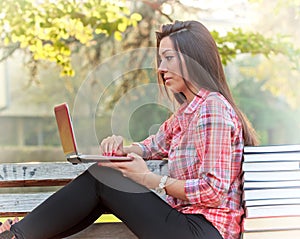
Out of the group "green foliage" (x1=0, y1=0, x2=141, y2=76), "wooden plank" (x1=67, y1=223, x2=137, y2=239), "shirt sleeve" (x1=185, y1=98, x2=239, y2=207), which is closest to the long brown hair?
"shirt sleeve" (x1=185, y1=98, x2=239, y2=207)

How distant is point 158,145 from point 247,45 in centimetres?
249

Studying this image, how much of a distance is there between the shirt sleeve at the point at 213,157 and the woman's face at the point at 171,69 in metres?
0.16

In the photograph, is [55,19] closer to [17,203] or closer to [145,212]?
[17,203]

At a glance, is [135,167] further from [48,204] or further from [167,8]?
[167,8]

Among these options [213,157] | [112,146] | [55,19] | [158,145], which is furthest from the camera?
[55,19]

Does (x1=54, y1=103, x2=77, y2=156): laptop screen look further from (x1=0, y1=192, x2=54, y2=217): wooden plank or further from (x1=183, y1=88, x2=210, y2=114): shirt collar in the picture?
(x1=0, y1=192, x2=54, y2=217): wooden plank

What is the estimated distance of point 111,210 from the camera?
1.66 meters

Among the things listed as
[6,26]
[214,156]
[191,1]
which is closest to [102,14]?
[6,26]

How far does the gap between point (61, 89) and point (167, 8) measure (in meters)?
2.82

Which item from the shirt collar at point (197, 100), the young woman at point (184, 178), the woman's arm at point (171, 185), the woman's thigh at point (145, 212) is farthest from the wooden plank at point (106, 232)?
the shirt collar at point (197, 100)

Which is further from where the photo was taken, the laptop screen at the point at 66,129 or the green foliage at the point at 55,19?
the green foliage at the point at 55,19

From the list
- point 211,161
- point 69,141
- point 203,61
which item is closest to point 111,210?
point 69,141

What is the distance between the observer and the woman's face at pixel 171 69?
1644 mm

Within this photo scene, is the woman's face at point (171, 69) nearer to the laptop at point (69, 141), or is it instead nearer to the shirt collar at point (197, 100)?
the shirt collar at point (197, 100)
